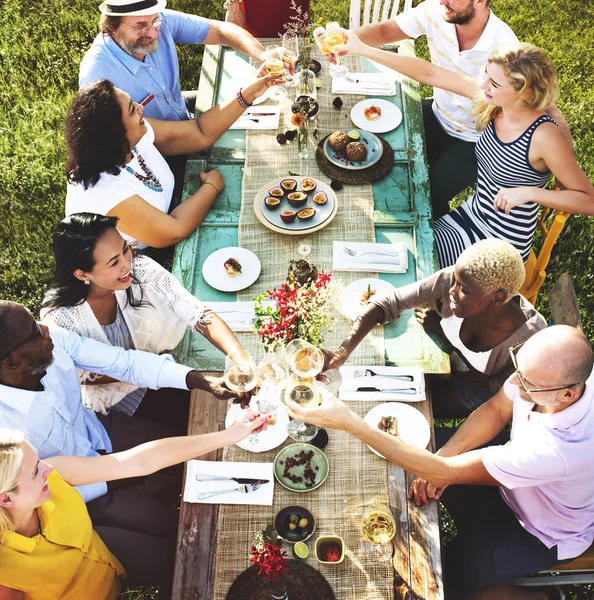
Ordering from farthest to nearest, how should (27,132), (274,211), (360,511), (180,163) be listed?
(27,132) → (180,163) → (274,211) → (360,511)

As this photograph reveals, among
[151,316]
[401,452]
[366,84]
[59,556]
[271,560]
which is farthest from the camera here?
[366,84]

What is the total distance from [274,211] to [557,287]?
1.61m

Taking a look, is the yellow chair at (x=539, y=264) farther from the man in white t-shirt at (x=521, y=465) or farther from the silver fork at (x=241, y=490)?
the silver fork at (x=241, y=490)

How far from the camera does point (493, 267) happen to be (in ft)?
9.39

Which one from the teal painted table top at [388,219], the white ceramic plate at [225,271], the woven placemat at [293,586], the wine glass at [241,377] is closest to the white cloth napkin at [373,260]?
the teal painted table top at [388,219]

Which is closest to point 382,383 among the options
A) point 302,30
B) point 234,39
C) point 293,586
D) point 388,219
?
point 293,586

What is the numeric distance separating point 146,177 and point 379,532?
2.37m

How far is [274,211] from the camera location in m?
3.68

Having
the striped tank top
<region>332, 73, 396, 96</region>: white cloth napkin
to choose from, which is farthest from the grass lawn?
<region>332, 73, 396, 96</region>: white cloth napkin

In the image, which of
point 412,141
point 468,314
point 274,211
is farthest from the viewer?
point 412,141

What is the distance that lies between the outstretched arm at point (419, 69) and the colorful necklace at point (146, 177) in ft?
4.84

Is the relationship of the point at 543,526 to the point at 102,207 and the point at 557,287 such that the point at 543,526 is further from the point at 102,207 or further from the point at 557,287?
the point at 102,207

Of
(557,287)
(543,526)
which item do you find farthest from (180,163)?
(543,526)

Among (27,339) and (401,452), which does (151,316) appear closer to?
(27,339)
